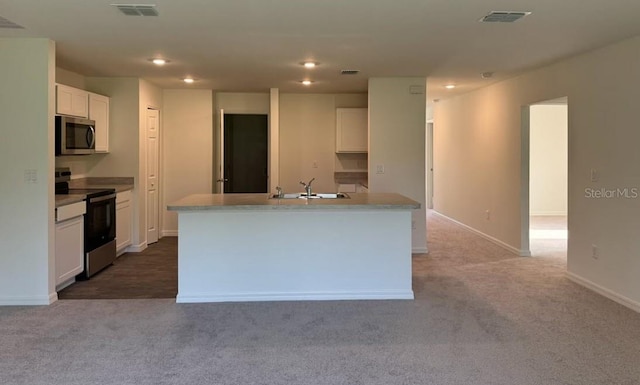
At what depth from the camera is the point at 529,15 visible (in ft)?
11.7

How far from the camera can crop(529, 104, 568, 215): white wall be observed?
10.6 meters

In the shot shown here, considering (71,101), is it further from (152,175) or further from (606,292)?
(606,292)

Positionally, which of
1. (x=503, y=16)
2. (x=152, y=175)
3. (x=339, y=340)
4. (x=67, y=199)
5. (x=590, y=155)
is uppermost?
(x=503, y=16)

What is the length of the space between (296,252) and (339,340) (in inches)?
45.2

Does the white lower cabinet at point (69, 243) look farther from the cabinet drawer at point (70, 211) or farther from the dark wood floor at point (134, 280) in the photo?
the dark wood floor at point (134, 280)

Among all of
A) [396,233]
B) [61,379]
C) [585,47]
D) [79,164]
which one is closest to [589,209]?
[585,47]

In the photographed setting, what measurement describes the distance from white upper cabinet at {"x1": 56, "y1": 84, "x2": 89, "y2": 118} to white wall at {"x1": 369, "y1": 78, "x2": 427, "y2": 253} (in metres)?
3.33

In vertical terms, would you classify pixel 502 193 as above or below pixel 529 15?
below

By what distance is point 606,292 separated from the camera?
460 centimetres

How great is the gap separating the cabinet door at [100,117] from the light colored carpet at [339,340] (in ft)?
8.22

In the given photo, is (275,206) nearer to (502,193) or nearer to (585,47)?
(585,47)

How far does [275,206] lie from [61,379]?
199 cm

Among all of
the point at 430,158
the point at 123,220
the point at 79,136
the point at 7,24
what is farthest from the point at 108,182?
the point at 430,158

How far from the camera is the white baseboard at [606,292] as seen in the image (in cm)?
422
